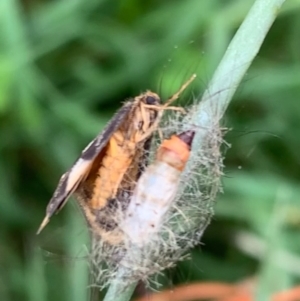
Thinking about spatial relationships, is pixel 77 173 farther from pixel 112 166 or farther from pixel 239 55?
pixel 239 55

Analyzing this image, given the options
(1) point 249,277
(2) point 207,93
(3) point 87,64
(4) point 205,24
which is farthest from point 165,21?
(2) point 207,93

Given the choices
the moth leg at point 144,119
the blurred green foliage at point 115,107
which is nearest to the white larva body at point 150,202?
the moth leg at point 144,119

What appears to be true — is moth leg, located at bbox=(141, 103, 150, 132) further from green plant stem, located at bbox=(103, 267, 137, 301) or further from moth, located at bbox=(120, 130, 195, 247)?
green plant stem, located at bbox=(103, 267, 137, 301)

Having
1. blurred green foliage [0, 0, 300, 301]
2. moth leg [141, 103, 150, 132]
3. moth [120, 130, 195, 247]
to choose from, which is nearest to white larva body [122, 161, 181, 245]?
moth [120, 130, 195, 247]

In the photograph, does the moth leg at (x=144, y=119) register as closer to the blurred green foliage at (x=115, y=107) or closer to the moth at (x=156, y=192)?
the moth at (x=156, y=192)

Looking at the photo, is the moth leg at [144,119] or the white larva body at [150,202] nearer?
the white larva body at [150,202]

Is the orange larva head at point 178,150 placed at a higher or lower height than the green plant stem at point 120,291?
higher
